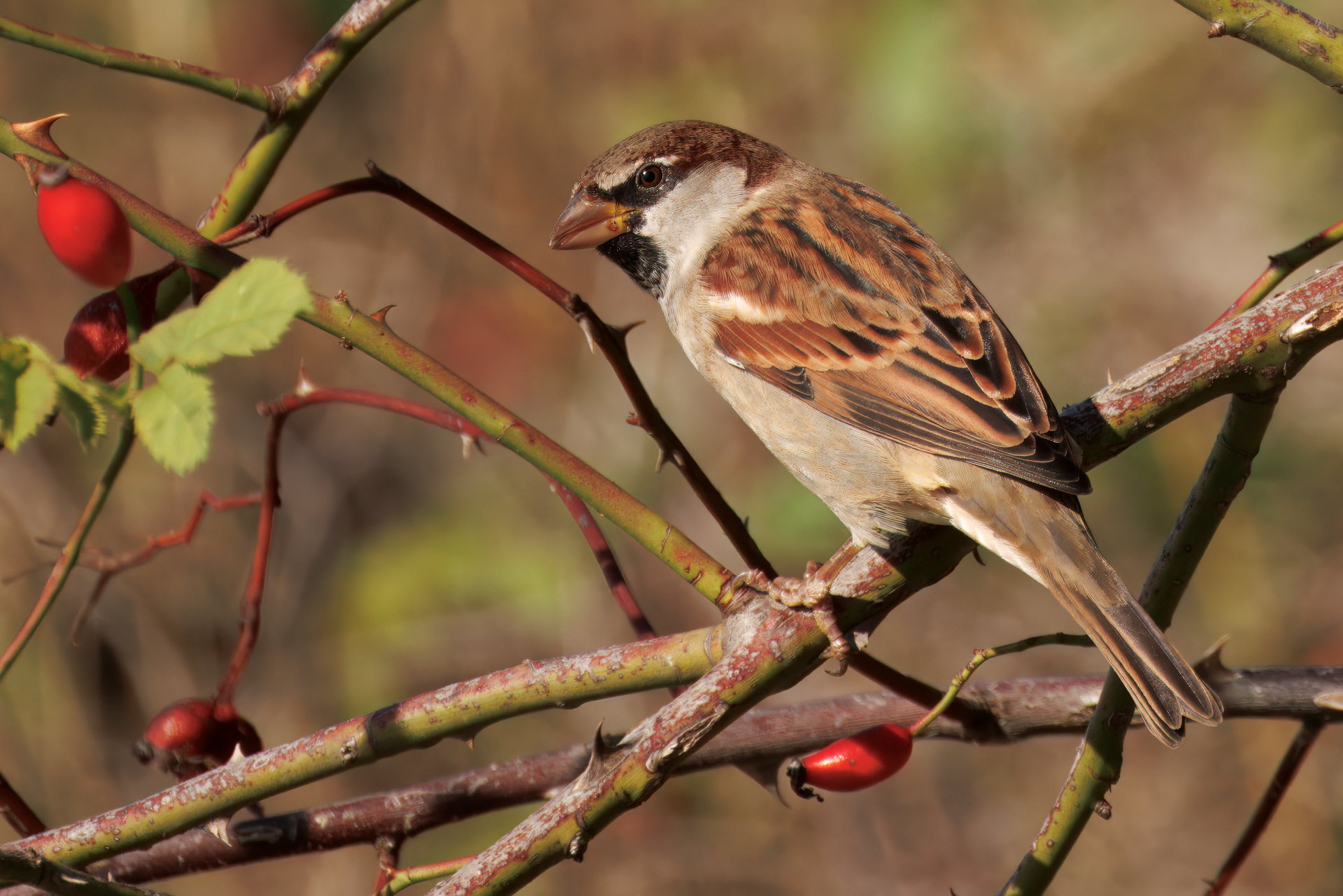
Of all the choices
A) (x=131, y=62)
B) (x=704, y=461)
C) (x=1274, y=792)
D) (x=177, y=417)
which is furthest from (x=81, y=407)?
(x=704, y=461)

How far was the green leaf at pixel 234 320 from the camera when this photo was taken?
1003mm

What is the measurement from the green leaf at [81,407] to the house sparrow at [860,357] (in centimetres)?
135

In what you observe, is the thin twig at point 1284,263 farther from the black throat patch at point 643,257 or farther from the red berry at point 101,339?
the red berry at point 101,339

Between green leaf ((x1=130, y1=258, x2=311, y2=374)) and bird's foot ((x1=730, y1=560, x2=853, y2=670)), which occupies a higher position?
green leaf ((x1=130, y1=258, x2=311, y2=374))

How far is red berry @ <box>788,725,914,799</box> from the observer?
177 cm

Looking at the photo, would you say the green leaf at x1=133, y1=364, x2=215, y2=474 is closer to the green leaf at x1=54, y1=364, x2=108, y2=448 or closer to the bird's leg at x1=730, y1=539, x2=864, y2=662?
the green leaf at x1=54, y1=364, x2=108, y2=448

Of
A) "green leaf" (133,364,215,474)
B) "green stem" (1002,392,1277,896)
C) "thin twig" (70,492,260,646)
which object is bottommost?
"green stem" (1002,392,1277,896)

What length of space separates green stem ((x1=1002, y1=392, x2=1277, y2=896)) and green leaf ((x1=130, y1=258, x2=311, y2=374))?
1202mm

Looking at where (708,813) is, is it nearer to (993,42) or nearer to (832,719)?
(832,719)

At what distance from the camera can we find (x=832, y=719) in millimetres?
1996

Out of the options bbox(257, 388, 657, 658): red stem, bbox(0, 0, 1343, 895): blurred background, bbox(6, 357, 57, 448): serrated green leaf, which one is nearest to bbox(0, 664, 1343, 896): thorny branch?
bbox(257, 388, 657, 658): red stem

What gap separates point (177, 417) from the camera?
1.01 meters

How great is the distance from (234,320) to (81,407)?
0.57ft

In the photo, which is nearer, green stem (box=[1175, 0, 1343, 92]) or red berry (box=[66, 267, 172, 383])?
red berry (box=[66, 267, 172, 383])
